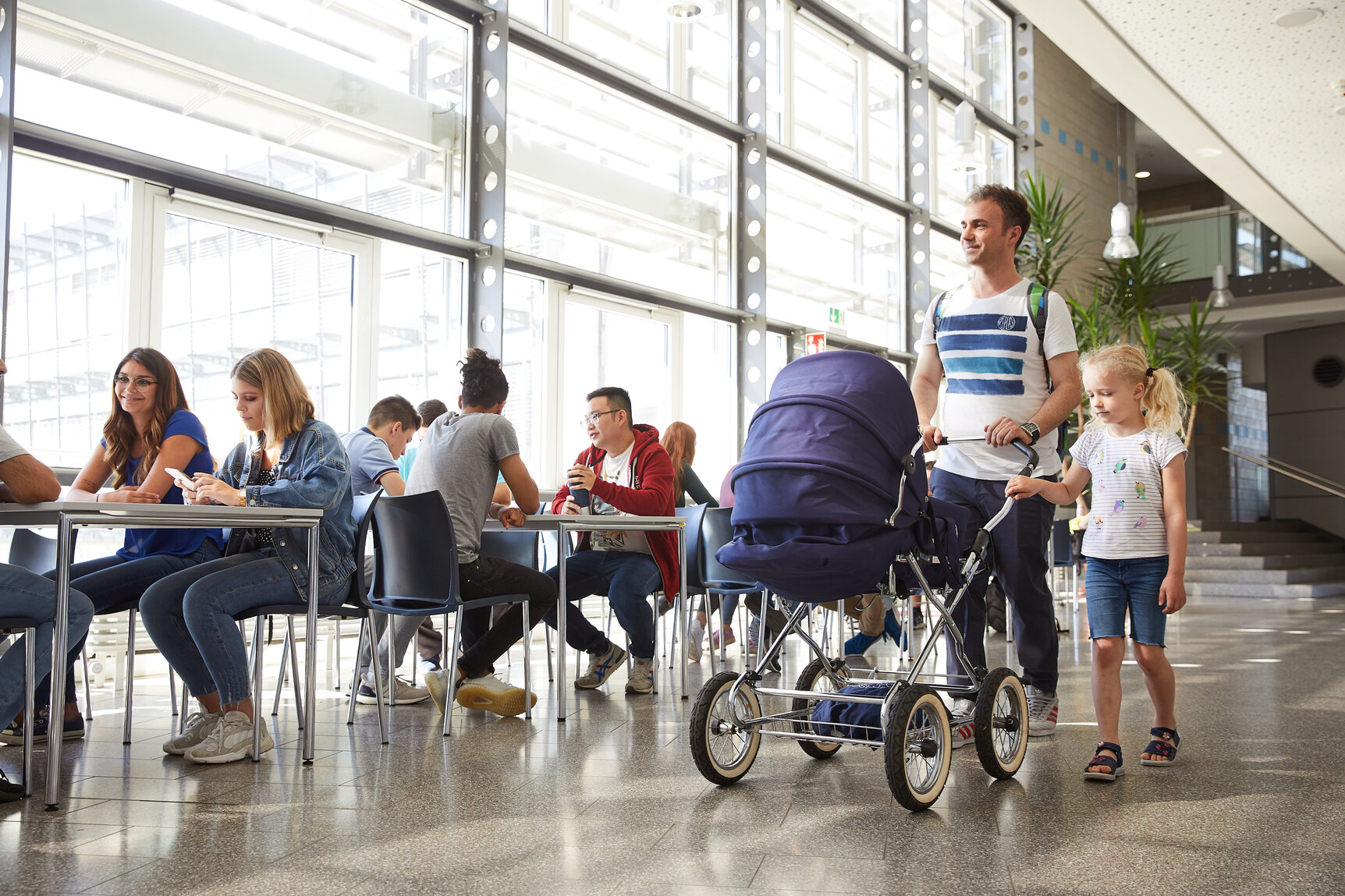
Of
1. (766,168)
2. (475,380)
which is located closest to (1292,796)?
(475,380)

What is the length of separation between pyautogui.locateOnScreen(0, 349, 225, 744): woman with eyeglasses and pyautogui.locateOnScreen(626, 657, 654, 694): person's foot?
159 centimetres

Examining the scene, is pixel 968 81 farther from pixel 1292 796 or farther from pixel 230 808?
pixel 230 808

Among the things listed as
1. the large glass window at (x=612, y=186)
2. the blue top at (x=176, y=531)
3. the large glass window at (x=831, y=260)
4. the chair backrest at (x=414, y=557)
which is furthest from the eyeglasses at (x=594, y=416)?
the large glass window at (x=831, y=260)

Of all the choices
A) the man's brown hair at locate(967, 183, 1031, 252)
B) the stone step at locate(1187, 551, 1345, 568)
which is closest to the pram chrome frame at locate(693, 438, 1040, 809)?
the man's brown hair at locate(967, 183, 1031, 252)

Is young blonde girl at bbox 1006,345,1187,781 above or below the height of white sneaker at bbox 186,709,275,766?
above

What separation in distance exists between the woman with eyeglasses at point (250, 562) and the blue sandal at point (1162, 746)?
2198 millimetres

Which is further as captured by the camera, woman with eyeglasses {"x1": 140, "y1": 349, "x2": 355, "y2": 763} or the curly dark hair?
the curly dark hair

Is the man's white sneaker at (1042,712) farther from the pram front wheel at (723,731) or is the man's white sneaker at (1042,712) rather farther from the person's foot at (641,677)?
the person's foot at (641,677)

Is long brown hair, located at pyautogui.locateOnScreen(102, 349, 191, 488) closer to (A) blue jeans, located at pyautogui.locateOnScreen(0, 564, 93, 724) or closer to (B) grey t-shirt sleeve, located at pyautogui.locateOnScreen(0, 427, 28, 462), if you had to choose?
(B) grey t-shirt sleeve, located at pyautogui.locateOnScreen(0, 427, 28, 462)

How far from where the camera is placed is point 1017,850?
2.00 meters

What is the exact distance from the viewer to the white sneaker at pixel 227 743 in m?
2.81

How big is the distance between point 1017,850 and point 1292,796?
85 centimetres

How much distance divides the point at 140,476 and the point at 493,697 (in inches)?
49.2

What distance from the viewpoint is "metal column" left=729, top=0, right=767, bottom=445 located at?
815 cm
